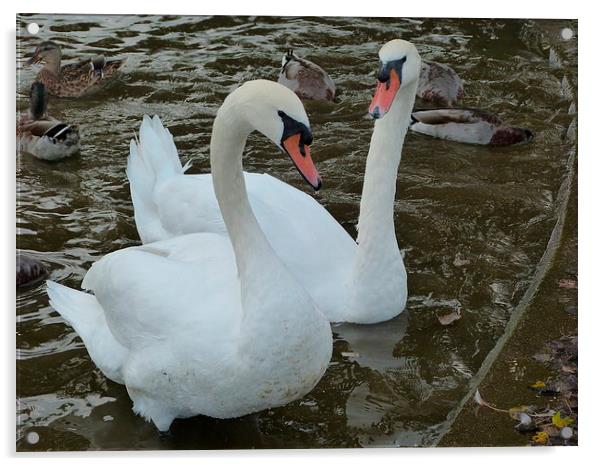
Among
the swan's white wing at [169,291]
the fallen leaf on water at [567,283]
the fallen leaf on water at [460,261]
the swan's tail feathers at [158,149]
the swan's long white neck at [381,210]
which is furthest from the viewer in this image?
the fallen leaf on water at [460,261]

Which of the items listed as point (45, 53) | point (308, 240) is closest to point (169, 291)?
point (308, 240)

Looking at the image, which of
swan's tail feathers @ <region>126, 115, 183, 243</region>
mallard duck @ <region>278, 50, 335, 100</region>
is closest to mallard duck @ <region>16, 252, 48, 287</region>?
swan's tail feathers @ <region>126, 115, 183, 243</region>

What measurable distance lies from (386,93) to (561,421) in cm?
134

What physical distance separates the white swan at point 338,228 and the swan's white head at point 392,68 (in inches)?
1.0

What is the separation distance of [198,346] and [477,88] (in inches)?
78.7

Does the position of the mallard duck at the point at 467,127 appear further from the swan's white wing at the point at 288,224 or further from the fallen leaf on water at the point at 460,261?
the swan's white wing at the point at 288,224

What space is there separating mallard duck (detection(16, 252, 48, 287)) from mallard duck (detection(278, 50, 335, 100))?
3.89 ft

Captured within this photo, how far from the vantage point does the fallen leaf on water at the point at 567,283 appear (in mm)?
4359

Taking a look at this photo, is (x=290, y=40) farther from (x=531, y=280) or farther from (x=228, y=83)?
(x=531, y=280)

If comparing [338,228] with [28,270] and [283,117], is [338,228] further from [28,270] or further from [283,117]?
[283,117]

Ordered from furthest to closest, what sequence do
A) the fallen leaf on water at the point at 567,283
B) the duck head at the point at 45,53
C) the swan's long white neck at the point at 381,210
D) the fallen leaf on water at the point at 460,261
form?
the fallen leaf on water at the point at 460,261, the swan's long white neck at the point at 381,210, the fallen leaf on water at the point at 567,283, the duck head at the point at 45,53

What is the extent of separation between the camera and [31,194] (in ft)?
14.7

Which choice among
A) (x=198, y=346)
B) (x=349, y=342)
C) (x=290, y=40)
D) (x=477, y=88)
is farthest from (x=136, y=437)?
(x=477, y=88)

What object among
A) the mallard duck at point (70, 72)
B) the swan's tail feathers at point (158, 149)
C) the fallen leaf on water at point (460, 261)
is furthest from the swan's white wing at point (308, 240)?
the mallard duck at point (70, 72)
